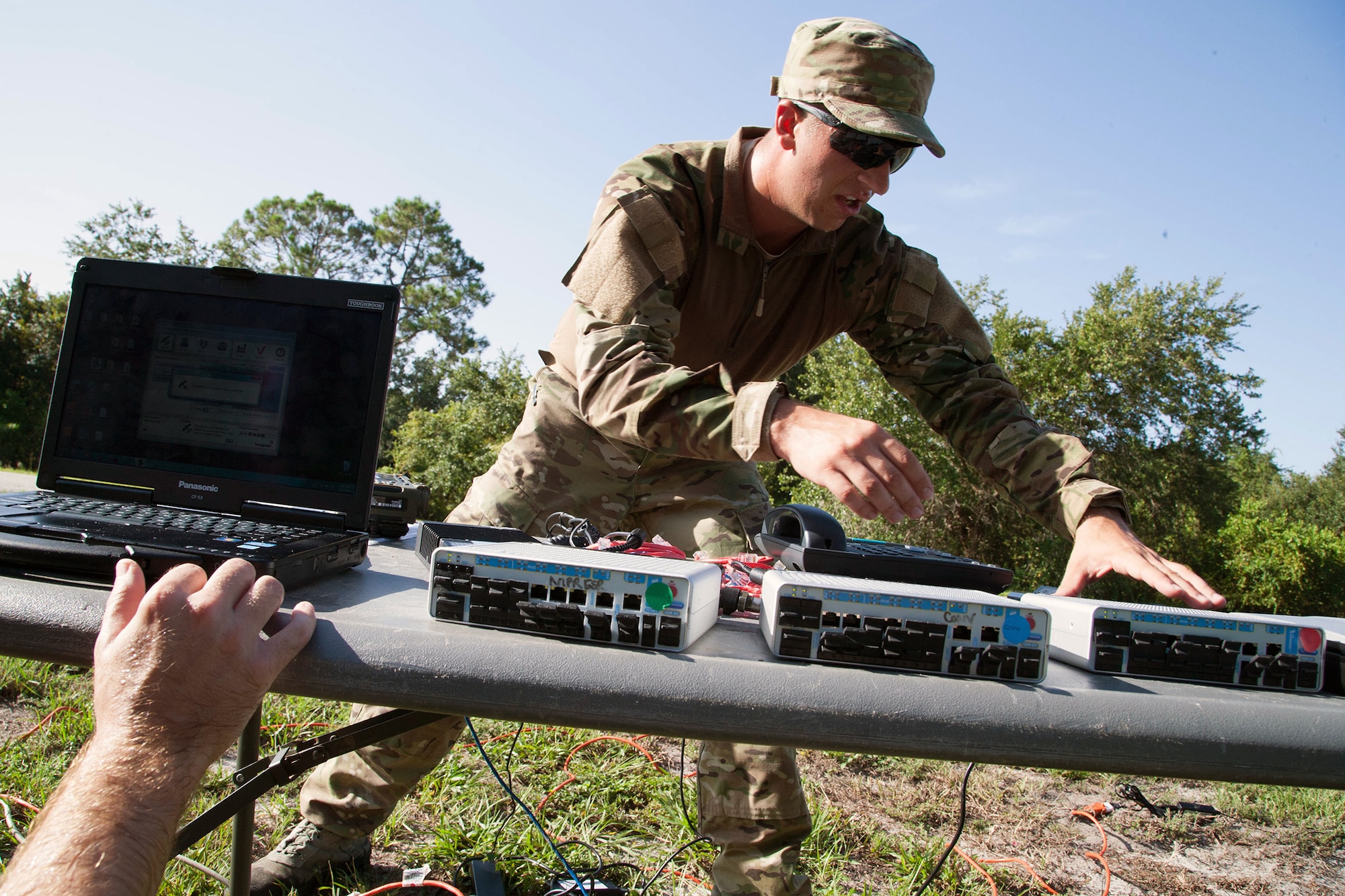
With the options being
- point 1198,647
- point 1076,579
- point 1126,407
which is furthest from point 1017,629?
point 1126,407

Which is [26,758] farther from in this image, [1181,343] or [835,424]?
[1181,343]

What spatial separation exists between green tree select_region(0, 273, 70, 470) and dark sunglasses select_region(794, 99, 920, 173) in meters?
27.3

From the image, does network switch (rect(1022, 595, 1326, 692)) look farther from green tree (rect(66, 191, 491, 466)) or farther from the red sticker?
green tree (rect(66, 191, 491, 466))

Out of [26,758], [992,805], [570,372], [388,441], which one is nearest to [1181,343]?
[992,805]

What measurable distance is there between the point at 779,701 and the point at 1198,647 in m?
0.55

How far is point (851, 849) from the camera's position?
251cm

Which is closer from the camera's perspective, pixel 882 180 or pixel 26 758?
pixel 882 180

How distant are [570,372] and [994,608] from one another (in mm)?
1678

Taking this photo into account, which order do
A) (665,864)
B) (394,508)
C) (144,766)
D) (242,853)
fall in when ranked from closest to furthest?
(144,766) → (242,853) → (394,508) → (665,864)

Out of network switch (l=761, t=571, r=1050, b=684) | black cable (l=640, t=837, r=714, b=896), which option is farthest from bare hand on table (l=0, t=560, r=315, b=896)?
black cable (l=640, t=837, r=714, b=896)

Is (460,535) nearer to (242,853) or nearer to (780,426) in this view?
(780,426)

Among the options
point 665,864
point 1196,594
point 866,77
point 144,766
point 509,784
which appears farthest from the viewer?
point 509,784

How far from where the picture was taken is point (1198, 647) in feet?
3.26

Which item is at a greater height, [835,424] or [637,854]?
[835,424]
